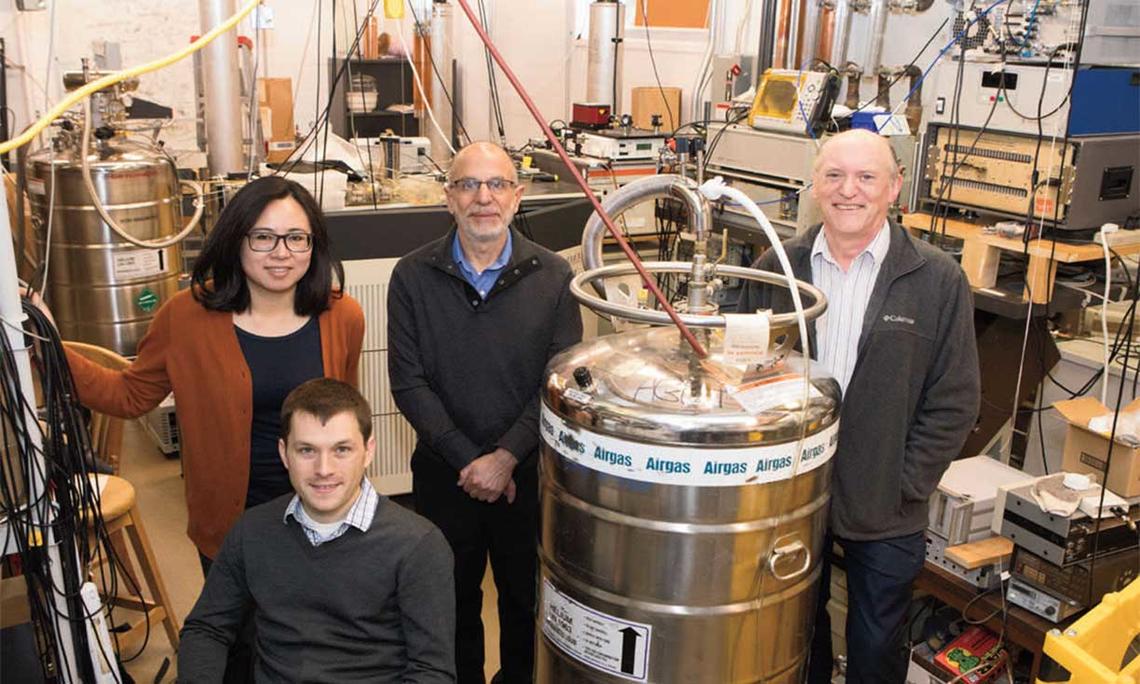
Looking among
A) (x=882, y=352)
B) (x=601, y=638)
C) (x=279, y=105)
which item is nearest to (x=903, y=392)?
(x=882, y=352)

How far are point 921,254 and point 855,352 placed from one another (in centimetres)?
21

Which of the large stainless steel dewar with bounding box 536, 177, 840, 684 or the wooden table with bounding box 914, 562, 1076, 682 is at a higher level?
the large stainless steel dewar with bounding box 536, 177, 840, 684

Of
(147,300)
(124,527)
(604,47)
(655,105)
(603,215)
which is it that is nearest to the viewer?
(603,215)

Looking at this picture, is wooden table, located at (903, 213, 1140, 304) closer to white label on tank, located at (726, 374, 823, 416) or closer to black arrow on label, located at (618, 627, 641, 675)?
white label on tank, located at (726, 374, 823, 416)

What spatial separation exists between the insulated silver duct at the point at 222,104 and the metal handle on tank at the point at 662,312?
2.56 meters

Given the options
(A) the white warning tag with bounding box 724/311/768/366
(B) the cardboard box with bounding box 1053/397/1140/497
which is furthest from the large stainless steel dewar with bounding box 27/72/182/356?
(B) the cardboard box with bounding box 1053/397/1140/497

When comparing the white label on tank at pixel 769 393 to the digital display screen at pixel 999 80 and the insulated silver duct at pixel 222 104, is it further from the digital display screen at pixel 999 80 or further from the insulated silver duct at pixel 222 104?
the insulated silver duct at pixel 222 104

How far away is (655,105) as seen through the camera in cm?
571

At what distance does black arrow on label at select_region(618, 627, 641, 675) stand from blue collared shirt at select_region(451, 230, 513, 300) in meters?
0.75

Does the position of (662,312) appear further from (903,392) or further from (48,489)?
(48,489)

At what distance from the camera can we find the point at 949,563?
223 cm

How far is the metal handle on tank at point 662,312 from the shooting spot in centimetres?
132

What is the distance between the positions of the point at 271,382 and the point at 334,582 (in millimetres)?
406

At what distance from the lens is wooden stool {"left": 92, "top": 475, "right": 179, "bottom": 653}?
90.5 inches
